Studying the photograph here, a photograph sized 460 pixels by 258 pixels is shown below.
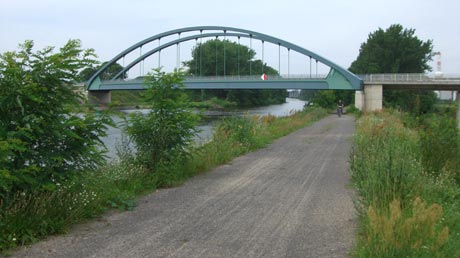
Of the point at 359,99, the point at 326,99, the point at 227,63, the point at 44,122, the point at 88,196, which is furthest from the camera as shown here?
the point at 227,63

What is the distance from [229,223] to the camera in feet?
19.4

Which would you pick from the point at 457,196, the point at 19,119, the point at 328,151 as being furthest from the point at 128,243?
the point at 328,151

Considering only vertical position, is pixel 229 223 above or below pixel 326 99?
below

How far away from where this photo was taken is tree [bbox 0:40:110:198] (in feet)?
17.6

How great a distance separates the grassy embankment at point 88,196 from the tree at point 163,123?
262mm

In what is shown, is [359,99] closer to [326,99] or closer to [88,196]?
[326,99]

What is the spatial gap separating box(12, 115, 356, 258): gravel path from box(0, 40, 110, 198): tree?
742mm

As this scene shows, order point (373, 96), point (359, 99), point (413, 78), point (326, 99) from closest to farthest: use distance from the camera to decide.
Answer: point (413, 78) → point (373, 96) → point (359, 99) → point (326, 99)

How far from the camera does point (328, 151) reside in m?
14.4

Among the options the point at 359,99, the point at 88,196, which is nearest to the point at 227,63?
the point at 359,99

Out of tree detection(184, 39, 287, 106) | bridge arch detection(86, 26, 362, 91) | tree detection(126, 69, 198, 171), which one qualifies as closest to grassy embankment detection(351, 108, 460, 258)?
tree detection(126, 69, 198, 171)

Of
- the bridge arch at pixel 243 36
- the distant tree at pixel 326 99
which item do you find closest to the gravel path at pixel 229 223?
the bridge arch at pixel 243 36

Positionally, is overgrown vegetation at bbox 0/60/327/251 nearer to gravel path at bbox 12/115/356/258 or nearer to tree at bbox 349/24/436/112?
gravel path at bbox 12/115/356/258

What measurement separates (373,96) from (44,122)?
51.1 meters
